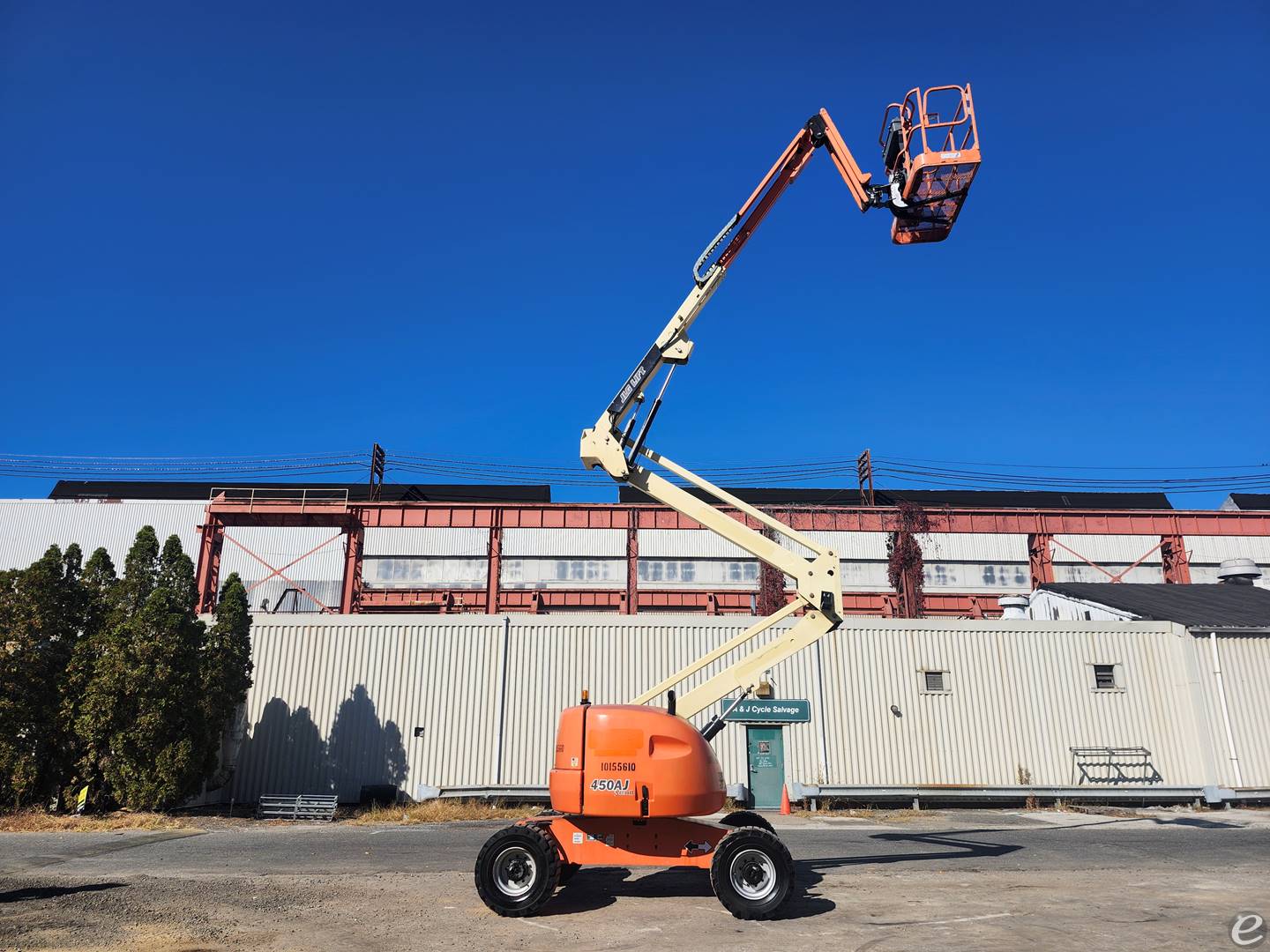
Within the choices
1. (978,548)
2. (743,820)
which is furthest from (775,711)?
(978,548)

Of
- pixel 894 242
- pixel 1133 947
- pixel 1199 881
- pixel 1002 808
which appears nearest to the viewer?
pixel 1133 947

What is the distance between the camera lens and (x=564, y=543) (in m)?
49.5

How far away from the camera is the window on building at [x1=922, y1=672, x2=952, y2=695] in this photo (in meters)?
23.2

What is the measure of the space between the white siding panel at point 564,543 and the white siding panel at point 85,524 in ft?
76.4

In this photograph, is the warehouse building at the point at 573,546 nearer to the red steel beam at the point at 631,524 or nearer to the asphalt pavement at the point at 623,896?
the red steel beam at the point at 631,524

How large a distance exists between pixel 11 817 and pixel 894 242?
21.0 metres

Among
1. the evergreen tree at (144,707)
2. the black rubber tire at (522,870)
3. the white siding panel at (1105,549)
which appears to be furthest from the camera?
the white siding panel at (1105,549)

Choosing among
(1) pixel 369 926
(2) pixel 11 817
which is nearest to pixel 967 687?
(1) pixel 369 926

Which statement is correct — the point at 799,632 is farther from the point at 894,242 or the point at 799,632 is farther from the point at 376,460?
the point at 376,460

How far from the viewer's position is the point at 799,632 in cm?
1148

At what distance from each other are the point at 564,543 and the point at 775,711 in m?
28.6

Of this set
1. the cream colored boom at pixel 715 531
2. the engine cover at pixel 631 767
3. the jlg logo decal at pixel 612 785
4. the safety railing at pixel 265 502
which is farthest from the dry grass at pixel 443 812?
the safety railing at pixel 265 502

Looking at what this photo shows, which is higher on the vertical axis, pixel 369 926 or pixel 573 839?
pixel 573 839

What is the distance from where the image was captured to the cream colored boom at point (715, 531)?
36.7ft
